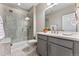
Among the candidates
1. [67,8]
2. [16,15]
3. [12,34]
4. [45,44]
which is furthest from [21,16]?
[67,8]

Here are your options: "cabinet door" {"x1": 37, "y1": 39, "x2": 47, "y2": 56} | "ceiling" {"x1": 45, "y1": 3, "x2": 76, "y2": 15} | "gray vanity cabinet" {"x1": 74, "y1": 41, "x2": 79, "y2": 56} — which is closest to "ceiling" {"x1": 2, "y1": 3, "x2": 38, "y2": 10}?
"ceiling" {"x1": 45, "y1": 3, "x2": 76, "y2": 15}

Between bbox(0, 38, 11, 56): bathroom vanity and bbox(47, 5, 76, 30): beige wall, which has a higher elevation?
bbox(47, 5, 76, 30): beige wall

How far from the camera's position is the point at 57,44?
1342 mm

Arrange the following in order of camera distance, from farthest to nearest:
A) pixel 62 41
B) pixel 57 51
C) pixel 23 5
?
pixel 23 5 < pixel 57 51 < pixel 62 41

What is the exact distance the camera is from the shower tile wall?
147cm

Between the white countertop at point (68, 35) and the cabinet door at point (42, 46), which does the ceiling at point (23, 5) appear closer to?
the white countertop at point (68, 35)

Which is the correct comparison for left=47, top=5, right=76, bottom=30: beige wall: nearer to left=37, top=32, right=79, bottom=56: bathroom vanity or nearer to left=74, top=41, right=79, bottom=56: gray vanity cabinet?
left=37, top=32, right=79, bottom=56: bathroom vanity

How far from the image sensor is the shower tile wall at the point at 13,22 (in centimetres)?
147

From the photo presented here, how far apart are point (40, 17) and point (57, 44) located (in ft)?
1.88

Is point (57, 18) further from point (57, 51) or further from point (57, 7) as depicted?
point (57, 51)

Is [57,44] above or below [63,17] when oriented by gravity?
below

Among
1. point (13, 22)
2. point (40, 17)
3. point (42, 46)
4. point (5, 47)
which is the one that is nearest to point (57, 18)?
point (40, 17)

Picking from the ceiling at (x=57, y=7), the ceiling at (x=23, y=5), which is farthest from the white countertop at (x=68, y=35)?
the ceiling at (x=23, y=5)

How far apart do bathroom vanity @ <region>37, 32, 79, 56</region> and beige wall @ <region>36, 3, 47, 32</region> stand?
0.11m
